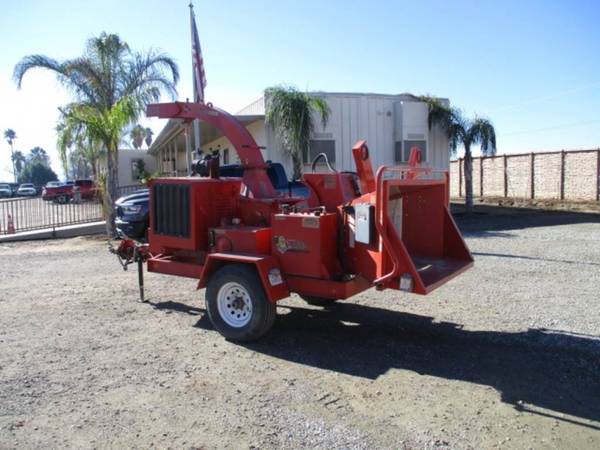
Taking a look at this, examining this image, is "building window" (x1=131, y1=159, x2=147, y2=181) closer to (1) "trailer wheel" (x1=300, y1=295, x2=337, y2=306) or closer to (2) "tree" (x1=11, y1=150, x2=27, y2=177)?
(1) "trailer wheel" (x1=300, y1=295, x2=337, y2=306)

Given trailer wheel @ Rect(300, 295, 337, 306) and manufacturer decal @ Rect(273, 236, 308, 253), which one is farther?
trailer wheel @ Rect(300, 295, 337, 306)

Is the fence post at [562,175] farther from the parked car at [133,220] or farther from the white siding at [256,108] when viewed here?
the parked car at [133,220]

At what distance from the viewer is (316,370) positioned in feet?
15.8

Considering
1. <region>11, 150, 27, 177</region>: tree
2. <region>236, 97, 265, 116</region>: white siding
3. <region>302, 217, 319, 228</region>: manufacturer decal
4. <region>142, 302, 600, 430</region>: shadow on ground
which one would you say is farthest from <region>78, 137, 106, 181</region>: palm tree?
<region>11, 150, 27, 177</region>: tree

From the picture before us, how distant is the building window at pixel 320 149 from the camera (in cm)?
1641

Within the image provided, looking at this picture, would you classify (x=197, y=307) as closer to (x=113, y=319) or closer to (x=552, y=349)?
(x=113, y=319)

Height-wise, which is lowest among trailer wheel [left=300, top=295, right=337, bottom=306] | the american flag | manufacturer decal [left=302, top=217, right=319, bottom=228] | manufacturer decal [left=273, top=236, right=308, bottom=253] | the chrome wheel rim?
trailer wheel [left=300, top=295, right=337, bottom=306]

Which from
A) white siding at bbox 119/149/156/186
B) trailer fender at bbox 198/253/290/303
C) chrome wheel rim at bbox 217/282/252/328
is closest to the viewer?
trailer fender at bbox 198/253/290/303

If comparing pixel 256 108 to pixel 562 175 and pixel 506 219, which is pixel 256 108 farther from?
pixel 562 175

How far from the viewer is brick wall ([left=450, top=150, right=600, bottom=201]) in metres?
21.3

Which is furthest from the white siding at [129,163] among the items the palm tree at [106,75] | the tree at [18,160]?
the tree at [18,160]

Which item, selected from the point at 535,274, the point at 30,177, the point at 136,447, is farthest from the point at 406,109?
the point at 30,177

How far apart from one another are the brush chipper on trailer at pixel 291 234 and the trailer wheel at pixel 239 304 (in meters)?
0.01

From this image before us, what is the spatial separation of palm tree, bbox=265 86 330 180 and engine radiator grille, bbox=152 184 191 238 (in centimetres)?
902
